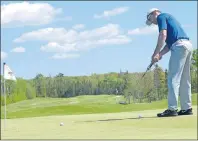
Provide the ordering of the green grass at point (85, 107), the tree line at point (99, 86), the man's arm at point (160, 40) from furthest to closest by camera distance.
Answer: the green grass at point (85, 107) < the tree line at point (99, 86) < the man's arm at point (160, 40)

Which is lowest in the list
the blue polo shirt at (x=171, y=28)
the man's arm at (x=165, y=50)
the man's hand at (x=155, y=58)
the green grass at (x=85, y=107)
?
the green grass at (x=85, y=107)

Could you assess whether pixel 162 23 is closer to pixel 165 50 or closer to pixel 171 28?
pixel 171 28

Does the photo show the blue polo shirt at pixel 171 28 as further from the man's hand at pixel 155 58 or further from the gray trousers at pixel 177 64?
the man's hand at pixel 155 58

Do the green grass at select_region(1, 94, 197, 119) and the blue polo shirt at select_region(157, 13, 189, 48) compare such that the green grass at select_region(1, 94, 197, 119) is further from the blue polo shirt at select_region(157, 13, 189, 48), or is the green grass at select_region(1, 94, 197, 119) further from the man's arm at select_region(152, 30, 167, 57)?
the man's arm at select_region(152, 30, 167, 57)

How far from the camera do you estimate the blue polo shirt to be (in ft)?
39.8

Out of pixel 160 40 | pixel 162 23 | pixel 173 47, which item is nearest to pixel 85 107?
pixel 173 47

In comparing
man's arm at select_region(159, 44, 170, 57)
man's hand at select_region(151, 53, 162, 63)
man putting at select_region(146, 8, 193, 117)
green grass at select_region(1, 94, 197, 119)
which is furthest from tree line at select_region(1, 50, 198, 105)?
man's hand at select_region(151, 53, 162, 63)

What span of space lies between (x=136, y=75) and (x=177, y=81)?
3694 mm

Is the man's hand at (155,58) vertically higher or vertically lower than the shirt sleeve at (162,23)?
lower

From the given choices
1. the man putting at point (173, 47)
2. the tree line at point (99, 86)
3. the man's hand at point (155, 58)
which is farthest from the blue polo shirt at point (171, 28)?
the tree line at point (99, 86)

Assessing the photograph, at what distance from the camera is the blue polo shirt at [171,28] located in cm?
1213

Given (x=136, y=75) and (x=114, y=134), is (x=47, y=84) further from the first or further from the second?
(x=114, y=134)

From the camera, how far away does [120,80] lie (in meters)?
26.1

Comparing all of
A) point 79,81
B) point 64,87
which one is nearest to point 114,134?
point 79,81
